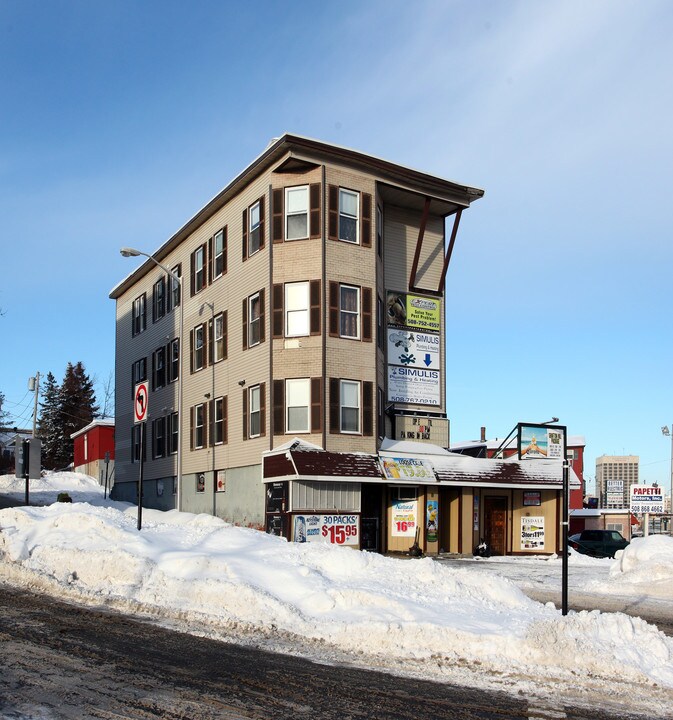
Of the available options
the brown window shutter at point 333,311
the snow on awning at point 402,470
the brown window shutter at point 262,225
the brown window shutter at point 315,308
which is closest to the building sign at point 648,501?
the snow on awning at point 402,470

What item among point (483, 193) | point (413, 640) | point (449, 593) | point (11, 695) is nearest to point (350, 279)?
point (483, 193)

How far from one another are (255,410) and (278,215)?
287 inches

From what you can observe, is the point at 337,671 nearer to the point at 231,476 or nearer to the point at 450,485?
the point at 450,485

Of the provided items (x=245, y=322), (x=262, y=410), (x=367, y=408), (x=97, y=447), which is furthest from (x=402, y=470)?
(x=97, y=447)

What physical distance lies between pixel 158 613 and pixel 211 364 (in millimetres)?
24442

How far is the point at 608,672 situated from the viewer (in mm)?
8938

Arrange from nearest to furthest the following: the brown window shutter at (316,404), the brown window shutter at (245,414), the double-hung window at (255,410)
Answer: the brown window shutter at (316,404), the double-hung window at (255,410), the brown window shutter at (245,414)

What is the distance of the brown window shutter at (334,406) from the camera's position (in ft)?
96.9

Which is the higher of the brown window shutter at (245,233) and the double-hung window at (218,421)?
the brown window shutter at (245,233)

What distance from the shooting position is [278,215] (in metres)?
31.1

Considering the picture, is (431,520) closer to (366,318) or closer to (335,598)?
(366,318)

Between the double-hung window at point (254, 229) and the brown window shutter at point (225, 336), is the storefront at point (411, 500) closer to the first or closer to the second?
the brown window shutter at point (225, 336)

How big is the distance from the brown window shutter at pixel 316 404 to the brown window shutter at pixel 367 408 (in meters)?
1.70

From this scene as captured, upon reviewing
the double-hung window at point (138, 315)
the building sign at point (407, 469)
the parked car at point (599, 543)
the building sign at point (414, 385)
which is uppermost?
the double-hung window at point (138, 315)
